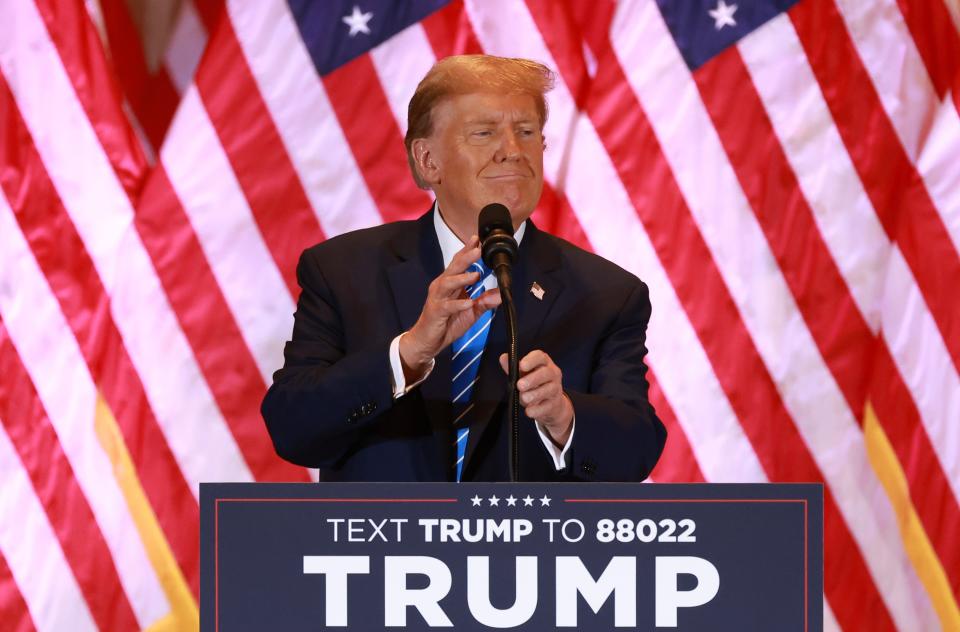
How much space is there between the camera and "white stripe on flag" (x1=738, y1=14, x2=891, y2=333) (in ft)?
10.6

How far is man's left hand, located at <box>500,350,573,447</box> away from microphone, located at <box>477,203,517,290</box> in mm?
120

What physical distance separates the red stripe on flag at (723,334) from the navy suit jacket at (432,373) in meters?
1.09

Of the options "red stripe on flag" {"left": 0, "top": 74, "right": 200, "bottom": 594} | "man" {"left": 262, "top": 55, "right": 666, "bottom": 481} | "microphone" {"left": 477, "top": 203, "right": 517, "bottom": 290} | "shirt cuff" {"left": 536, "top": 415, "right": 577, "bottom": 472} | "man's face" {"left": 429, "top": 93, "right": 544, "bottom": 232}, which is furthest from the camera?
"red stripe on flag" {"left": 0, "top": 74, "right": 200, "bottom": 594}

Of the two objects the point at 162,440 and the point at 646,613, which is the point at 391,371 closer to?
the point at 646,613

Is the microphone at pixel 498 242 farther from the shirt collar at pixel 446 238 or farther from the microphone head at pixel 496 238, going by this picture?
the shirt collar at pixel 446 238

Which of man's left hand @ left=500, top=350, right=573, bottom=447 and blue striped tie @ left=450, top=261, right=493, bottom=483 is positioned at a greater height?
blue striped tie @ left=450, top=261, right=493, bottom=483

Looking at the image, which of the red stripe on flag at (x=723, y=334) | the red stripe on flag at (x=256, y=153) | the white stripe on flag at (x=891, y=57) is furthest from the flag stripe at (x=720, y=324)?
the red stripe on flag at (x=256, y=153)

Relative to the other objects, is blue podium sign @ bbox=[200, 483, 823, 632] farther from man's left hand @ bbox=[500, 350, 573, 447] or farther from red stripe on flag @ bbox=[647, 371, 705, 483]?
red stripe on flag @ bbox=[647, 371, 705, 483]

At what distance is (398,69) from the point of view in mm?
3281

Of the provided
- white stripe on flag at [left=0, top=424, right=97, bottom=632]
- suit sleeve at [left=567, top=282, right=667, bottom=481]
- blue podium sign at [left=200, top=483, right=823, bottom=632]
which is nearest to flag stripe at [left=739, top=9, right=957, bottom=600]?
suit sleeve at [left=567, top=282, right=667, bottom=481]

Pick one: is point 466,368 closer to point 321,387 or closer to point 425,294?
point 425,294

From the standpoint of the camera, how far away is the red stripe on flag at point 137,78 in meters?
3.38

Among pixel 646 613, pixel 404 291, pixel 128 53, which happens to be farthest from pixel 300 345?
pixel 128 53

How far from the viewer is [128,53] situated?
3410 mm
